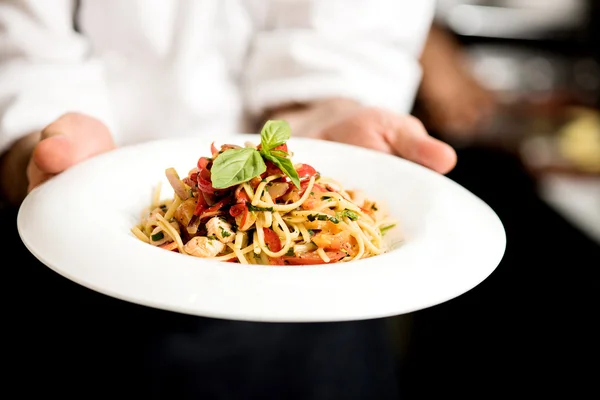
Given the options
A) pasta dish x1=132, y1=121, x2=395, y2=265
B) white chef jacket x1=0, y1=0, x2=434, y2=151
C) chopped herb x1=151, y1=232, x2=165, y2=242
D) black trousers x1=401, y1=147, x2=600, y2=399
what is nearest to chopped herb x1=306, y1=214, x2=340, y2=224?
pasta dish x1=132, y1=121, x2=395, y2=265

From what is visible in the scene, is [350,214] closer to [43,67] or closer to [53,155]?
[53,155]

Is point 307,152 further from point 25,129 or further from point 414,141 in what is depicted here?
point 25,129

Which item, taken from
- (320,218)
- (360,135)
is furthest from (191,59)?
(320,218)

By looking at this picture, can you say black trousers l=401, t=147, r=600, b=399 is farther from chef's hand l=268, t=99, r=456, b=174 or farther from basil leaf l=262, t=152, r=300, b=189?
basil leaf l=262, t=152, r=300, b=189

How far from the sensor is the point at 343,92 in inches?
76.5

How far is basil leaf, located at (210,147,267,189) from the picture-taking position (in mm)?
1118

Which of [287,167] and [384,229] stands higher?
[287,167]

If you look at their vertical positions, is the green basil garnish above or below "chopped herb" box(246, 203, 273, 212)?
above

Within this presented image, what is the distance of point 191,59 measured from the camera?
1.80 m

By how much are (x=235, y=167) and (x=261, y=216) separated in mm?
115

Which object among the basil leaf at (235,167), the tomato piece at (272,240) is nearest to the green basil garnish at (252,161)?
the basil leaf at (235,167)

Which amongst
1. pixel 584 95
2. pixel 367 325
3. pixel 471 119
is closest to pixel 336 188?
pixel 367 325

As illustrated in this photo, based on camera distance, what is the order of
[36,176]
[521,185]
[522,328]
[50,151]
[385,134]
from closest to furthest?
[50,151] → [36,176] → [385,134] → [522,328] → [521,185]

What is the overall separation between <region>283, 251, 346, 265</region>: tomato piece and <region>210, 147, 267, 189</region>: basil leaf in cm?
17
